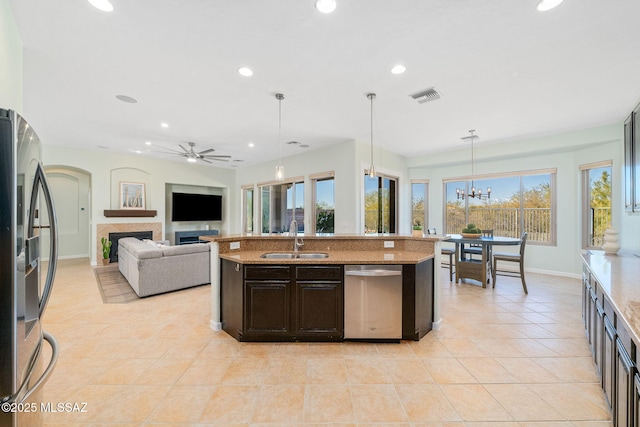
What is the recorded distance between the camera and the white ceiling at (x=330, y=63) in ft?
7.09

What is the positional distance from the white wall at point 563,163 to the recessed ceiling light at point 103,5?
6587 millimetres

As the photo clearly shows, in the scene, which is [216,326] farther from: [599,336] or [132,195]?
[132,195]

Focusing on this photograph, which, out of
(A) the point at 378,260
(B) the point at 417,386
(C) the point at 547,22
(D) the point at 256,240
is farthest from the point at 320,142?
(B) the point at 417,386

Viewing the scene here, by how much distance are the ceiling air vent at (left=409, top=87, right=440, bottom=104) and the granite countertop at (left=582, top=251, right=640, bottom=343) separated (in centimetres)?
248

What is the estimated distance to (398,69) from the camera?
2.97 meters

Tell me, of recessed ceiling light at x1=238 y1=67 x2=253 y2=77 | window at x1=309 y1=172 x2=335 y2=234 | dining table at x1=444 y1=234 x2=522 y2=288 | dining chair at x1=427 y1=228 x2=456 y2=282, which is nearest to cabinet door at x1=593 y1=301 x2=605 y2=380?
dining table at x1=444 y1=234 x2=522 y2=288

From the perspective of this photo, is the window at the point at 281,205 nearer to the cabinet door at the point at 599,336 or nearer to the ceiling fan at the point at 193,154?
the ceiling fan at the point at 193,154

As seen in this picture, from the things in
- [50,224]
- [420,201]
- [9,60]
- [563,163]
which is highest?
[9,60]

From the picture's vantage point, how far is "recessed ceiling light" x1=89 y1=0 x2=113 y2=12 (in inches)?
80.1

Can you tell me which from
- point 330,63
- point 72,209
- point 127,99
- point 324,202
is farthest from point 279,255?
point 72,209

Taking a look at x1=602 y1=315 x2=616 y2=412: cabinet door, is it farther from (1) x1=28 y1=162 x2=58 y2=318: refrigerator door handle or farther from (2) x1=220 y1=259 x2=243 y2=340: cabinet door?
(1) x1=28 y1=162 x2=58 y2=318: refrigerator door handle

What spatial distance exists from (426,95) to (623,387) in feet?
10.8

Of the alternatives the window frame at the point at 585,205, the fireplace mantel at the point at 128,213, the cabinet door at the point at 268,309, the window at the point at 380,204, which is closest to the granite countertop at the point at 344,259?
the cabinet door at the point at 268,309

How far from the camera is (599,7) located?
2.07 m
